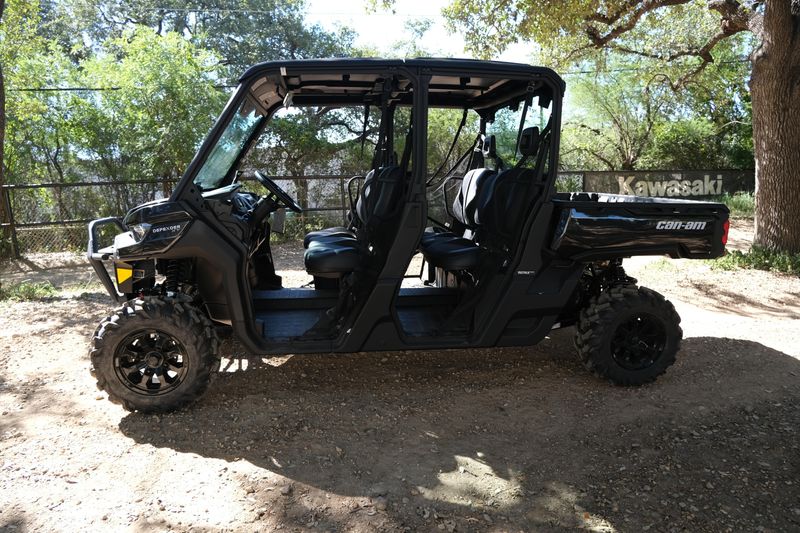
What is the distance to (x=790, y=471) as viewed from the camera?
320 cm

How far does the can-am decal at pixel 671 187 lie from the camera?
52.0ft

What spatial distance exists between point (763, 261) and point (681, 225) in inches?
205

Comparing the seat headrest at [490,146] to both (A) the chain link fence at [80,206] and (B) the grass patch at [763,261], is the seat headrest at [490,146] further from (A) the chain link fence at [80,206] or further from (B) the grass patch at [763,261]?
(A) the chain link fence at [80,206]

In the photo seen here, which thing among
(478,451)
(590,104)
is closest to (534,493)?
(478,451)

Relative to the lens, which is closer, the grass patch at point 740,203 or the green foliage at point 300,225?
the green foliage at point 300,225

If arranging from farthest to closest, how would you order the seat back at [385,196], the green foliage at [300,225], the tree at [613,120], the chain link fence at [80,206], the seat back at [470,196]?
the tree at [613,120] → the green foliage at [300,225] → the chain link fence at [80,206] → the seat back at [470,196] → the seat back at [385,196]

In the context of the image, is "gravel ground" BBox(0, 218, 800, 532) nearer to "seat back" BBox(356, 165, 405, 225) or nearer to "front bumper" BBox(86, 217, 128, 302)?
"front bumper" BBox(86, 217, 128, 302)

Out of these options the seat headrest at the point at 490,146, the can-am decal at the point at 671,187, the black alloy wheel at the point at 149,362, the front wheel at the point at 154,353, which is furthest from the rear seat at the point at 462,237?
the can-am decal at the point at 671,187

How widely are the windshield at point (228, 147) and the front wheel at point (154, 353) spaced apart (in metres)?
0.85

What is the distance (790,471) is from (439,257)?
248cm

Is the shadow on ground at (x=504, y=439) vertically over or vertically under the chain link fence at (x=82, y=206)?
under

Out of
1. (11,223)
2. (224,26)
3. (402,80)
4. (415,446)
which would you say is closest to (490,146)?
(402,80)

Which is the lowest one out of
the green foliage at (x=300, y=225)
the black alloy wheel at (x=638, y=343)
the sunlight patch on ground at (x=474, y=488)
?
the sunlight patch on ground at (x=474, y=488)

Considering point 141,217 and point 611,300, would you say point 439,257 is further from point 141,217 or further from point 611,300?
point 141,217
